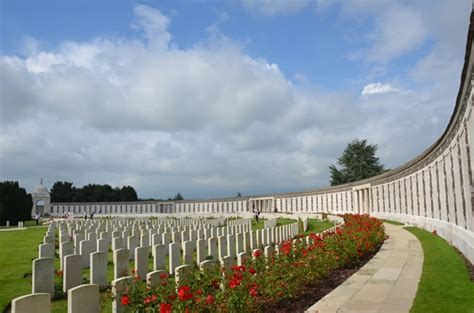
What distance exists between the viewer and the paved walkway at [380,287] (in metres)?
6.62

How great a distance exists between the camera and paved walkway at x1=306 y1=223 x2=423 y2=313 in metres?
6.62

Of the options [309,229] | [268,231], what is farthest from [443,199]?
[309,229]

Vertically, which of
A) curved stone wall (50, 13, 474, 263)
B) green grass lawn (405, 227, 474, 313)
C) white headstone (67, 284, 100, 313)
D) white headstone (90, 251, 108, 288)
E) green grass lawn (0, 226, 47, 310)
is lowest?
green grass lawn (0, 226, 47, 310)

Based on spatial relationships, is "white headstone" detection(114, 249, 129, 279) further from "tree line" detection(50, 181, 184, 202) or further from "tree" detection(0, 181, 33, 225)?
"tree line" detection(50, 181, 184, 202)

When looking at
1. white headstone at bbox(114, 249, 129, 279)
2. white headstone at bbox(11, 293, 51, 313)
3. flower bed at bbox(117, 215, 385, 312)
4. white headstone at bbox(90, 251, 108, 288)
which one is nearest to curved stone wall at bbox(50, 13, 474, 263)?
flower bed at bbox(117, 215, 385, 312)

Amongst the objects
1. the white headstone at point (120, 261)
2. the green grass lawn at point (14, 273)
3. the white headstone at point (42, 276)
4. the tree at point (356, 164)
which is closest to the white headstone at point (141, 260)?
the white headstone at point (120, 261)

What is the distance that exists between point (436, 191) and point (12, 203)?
140 ft

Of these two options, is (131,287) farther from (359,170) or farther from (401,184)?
(359,170)

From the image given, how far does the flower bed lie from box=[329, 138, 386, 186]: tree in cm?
5998

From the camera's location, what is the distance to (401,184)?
28781 millimetres

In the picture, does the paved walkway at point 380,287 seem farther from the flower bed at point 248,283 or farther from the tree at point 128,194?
the tree at point 128,194

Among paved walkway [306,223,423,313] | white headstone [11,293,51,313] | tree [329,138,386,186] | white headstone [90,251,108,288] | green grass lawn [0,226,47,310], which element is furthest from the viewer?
tree [329,138,386,186]

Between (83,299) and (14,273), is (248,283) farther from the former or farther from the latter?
(14,273)

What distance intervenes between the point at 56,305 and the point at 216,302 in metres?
4.04
